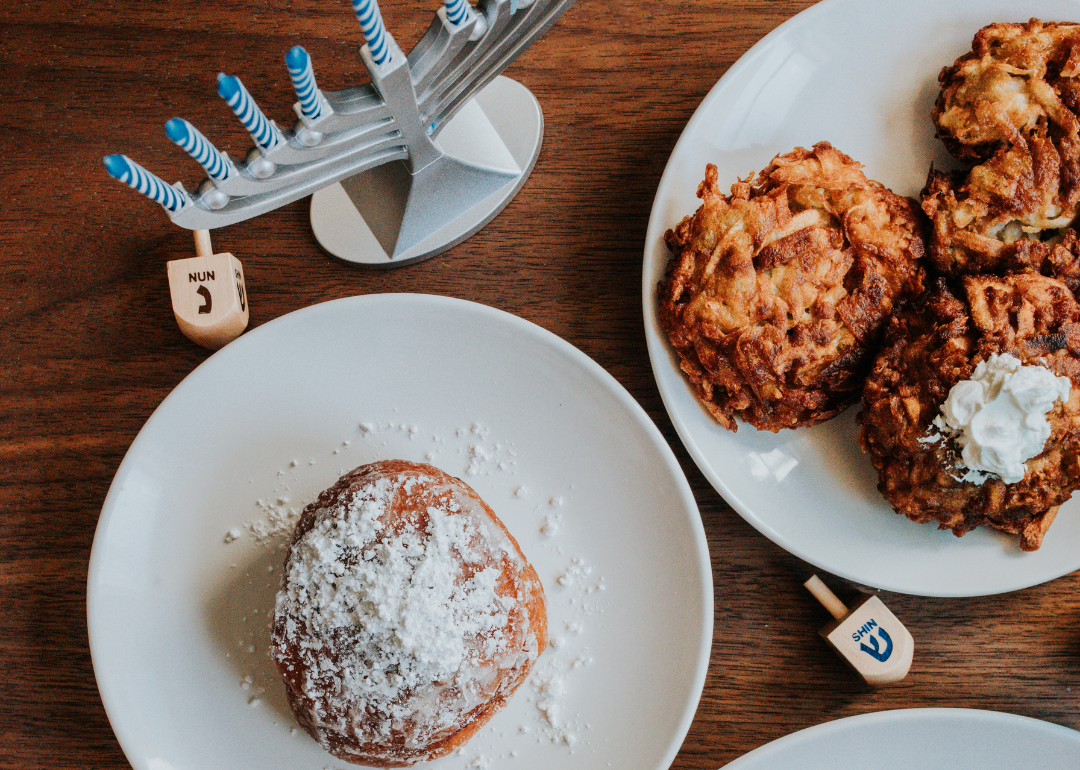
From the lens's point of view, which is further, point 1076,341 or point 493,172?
point 493,172

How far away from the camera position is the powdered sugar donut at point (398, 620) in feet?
4.03

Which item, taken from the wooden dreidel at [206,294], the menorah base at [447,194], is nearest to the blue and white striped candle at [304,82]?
the menorah base at [447,194]

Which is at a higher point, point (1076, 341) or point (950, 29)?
point (950, 29)

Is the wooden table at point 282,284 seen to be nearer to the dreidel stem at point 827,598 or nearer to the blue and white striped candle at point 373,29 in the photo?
the dreidel stem at point 827,598

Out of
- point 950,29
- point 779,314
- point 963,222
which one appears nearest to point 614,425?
point 779,314

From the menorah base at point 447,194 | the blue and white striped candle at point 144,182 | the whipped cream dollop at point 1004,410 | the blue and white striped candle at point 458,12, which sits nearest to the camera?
the blue and white striped candle at point 144,182

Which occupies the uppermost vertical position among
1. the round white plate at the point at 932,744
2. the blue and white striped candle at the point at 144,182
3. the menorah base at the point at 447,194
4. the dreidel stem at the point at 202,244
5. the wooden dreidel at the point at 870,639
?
the blue and white striped candle at the point at 144,182

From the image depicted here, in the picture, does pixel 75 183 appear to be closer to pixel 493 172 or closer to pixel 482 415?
pixel 493 172

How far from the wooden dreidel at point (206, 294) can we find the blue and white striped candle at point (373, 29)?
65cm

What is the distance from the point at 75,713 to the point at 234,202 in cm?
116

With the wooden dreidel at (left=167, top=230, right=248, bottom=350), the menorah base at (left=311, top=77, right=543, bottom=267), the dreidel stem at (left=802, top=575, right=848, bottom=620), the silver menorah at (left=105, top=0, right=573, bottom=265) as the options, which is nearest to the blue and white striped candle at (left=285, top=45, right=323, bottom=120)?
the silver menorah at (left=105, top=0, right=573, bottom=265)

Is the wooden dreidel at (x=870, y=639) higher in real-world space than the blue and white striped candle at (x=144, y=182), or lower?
lower

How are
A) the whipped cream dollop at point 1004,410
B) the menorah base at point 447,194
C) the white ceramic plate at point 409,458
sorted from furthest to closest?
the menorah base at point 447,194, the white ceramic plate at point 409,458, the whipped cream dollop at point 1004,410

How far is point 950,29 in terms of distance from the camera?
1.54 metres
